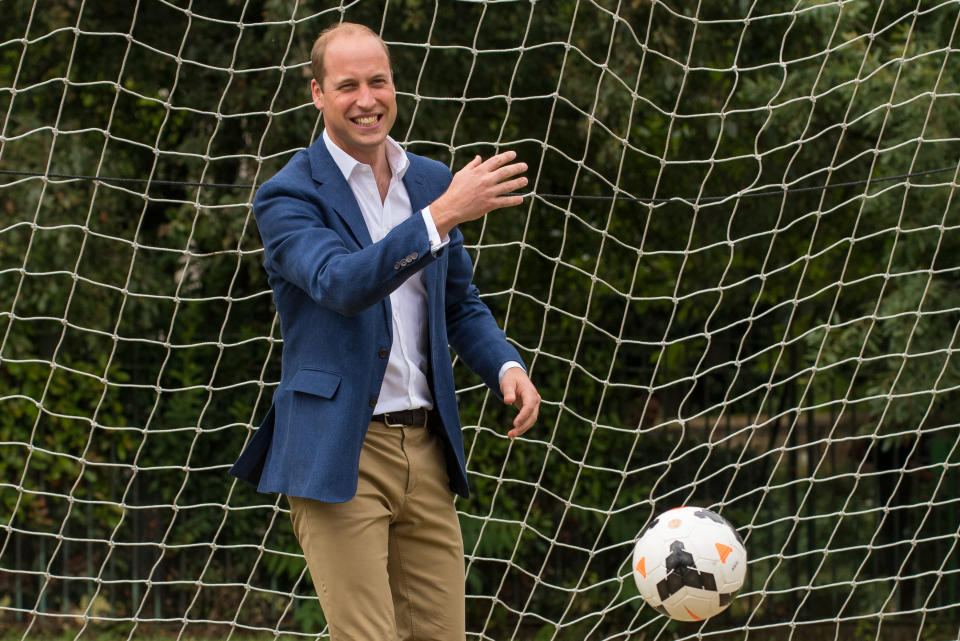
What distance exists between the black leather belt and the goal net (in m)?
2.69

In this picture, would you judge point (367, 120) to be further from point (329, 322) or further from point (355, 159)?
point (329, 322)

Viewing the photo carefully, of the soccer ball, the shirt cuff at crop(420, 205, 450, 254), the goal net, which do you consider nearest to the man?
the shirt cuff at crop(420, 205, 450, 254)

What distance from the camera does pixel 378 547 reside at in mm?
2328

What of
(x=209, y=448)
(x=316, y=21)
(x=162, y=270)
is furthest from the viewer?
(x=209, y=448)

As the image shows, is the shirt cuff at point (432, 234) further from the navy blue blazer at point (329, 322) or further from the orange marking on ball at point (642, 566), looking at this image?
the orange marking on ball at point (642, 566)

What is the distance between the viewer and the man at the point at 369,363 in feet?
7.07

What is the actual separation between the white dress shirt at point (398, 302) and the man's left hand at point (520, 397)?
0.03m

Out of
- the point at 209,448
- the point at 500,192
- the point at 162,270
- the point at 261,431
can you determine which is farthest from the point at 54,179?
the point at 500,192

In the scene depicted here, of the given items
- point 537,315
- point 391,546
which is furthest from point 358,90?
point 537,315

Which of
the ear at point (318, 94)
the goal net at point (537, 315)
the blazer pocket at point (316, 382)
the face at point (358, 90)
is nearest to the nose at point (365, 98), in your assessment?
the face at point (358, 90)

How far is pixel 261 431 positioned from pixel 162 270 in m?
3.34

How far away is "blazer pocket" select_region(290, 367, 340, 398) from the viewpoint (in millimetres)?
2270

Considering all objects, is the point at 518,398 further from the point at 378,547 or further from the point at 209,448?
the point at 209,448

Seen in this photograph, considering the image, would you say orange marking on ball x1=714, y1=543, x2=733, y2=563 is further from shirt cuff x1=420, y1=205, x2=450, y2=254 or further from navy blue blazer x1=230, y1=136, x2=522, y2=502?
shirt cuff x1=420, y1=205, x2=450, y2=254
